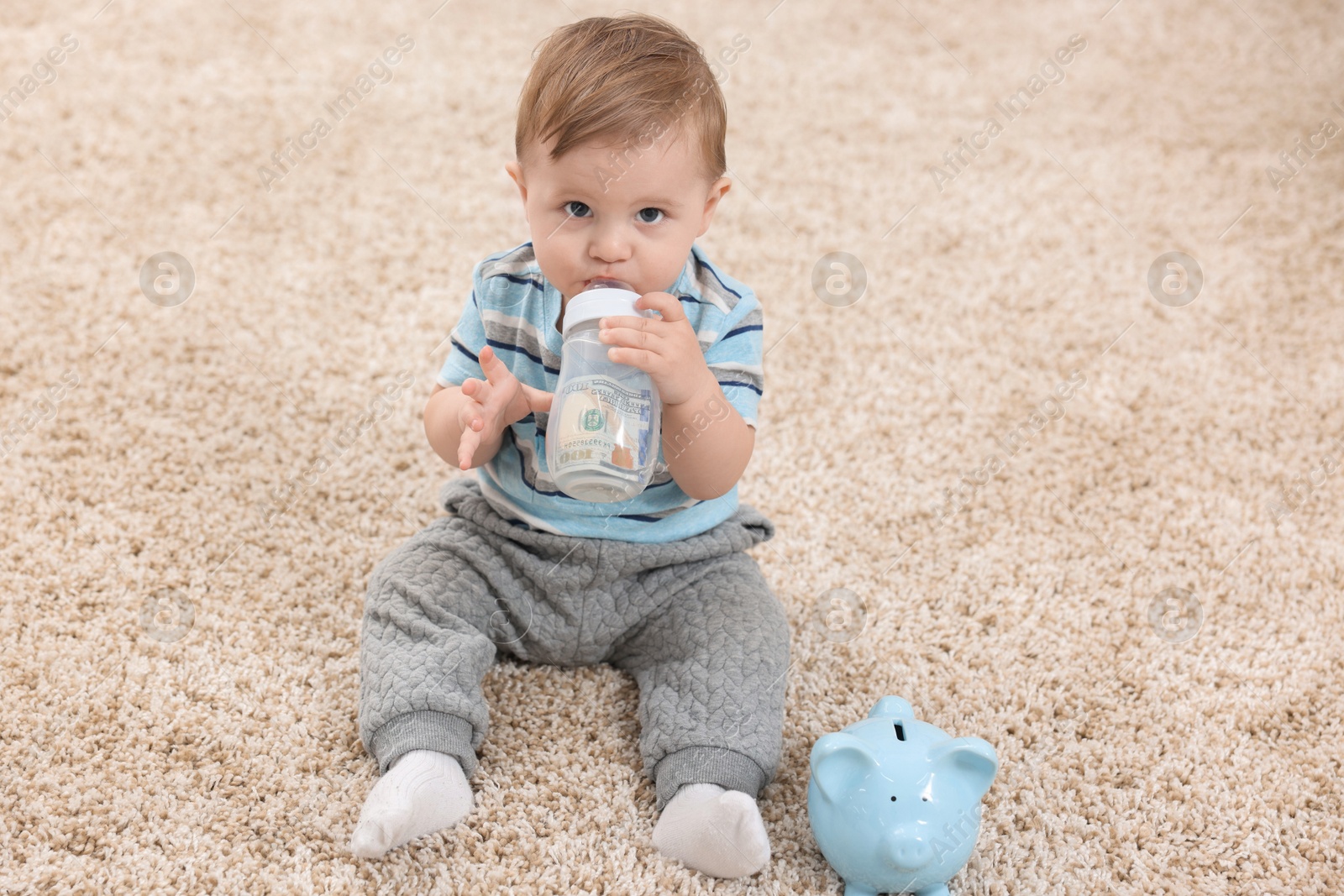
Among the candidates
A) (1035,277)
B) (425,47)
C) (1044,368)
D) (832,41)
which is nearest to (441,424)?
(1044,368)

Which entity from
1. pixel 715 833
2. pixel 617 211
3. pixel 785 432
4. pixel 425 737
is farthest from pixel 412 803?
pixel 785 432

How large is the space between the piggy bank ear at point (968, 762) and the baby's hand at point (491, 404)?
41 cm

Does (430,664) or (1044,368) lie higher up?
(1044,368)

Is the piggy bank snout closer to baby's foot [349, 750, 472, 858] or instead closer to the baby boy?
the baby boy

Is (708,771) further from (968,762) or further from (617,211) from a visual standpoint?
(617,211)

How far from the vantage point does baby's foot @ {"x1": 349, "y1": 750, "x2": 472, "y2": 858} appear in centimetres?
78

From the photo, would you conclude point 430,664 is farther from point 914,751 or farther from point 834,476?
point 834,476

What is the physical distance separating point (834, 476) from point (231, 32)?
4.91 feet

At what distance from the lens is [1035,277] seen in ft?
5.23

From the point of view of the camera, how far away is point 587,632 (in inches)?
38.4

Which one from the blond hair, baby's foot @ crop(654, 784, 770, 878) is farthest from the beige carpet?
the blond hair

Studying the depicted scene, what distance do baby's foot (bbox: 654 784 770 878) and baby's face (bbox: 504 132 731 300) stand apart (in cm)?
39

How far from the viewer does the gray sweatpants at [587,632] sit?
865mm

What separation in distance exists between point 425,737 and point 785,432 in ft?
2.04
